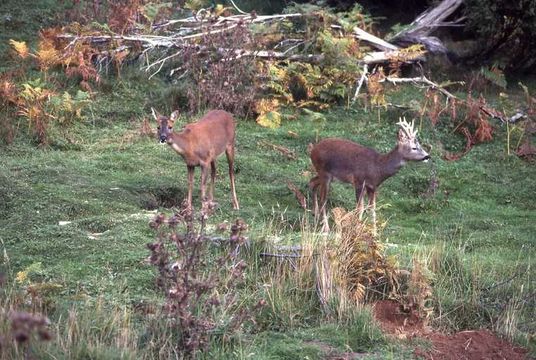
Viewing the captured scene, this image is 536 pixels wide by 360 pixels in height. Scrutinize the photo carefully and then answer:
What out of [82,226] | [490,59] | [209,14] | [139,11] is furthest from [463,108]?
[82,226]

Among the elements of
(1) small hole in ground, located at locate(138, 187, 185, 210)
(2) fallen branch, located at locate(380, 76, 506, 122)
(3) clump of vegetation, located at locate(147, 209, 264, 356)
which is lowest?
(1) small hole in ground, located at locate(138, 187, 185, 210)

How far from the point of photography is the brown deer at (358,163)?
11.9 metres

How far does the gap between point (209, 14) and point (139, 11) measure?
1694 mm

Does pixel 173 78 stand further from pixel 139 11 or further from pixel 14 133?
pixel 14 133

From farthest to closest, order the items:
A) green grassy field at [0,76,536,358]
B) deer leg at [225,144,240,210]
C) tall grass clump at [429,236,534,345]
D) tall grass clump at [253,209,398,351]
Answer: deer leg at [225,144,240,210] < green grassy field at [0,76,536,358] < tall grass clump at [429,236,534,345] < tall grass clump at [253,209,398,351]

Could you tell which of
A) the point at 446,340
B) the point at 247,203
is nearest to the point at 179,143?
the point at 247,203

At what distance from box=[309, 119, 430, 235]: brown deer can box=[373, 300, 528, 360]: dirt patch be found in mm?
3294

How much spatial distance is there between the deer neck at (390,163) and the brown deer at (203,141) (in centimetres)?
184

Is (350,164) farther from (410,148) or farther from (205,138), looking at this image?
(205,138)

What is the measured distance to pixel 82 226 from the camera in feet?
33.5

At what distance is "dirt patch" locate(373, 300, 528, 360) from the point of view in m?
7.93

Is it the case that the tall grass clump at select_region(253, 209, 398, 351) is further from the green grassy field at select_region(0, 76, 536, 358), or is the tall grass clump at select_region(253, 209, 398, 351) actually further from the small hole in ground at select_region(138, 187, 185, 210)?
the small hole in ground at select_region(138, 187, 185, 210)

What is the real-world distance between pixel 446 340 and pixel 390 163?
4.12 meters

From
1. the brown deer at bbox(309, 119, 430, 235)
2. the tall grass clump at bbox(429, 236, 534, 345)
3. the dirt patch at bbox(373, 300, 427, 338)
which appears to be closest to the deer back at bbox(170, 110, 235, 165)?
the brown deer at bbox(309, 119, 430, 235)
